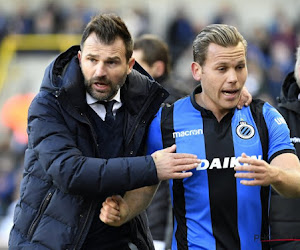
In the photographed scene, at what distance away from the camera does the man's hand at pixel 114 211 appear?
3.83 m

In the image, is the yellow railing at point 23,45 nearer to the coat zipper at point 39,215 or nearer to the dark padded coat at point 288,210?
the dark padded coat at point 288,210

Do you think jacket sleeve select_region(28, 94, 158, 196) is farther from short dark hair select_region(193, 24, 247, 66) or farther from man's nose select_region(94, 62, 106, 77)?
short dark hair select_region(193, 24, 247, 66)

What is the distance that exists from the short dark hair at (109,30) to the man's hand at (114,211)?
2.96ft

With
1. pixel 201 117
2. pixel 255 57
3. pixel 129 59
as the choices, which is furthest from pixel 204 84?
pixel 255 57

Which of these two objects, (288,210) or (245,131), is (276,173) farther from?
(288,210)

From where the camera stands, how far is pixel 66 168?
3742mm

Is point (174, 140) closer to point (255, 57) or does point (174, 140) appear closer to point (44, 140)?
point (44, 140)

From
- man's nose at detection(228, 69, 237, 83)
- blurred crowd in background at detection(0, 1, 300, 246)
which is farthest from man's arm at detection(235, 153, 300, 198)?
blurred crowd in background at detection(0, 1, 300, 246)

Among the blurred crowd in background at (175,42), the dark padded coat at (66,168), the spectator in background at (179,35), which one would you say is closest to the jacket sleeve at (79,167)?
the dark padded coat at (66,168)

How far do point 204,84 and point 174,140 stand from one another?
0.39m

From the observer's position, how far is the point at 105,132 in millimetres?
4105

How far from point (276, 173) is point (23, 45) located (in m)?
15.0

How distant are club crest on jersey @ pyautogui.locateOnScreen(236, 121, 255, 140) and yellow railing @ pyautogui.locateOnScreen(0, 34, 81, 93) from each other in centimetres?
1365

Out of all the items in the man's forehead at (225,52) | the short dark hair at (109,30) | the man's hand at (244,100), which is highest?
the short dark hair at (109,30)
